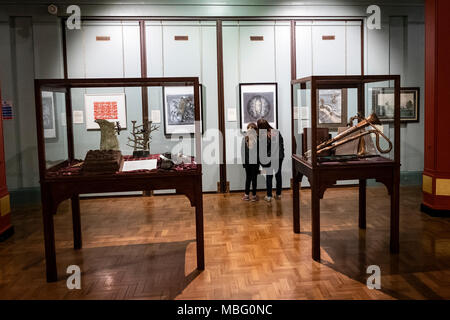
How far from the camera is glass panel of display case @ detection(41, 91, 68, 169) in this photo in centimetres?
466

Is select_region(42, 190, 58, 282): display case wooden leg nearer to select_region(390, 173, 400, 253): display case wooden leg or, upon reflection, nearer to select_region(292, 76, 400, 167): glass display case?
select_region(292, 76, 400, 167): glass display case

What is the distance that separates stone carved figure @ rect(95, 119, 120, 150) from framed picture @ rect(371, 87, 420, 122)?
613 centimetres

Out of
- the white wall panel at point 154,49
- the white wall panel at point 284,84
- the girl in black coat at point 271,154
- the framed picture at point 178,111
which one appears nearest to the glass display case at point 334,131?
the framed picture at point 178,111

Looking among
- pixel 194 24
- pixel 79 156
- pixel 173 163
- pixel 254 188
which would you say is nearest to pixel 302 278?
pixel 173 163

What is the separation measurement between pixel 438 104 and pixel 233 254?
4077mm

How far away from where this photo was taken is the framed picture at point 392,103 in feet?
30.4

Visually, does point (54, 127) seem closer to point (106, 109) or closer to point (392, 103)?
point (106, 109)

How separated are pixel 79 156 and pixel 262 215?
310cm

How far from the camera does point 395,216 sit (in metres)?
5.09

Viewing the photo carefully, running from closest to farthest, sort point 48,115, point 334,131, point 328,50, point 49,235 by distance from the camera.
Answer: point 49,235 < point 48,115 < point 334,131 < point 328,50

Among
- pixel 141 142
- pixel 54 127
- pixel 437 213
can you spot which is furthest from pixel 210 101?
pixel 437 213

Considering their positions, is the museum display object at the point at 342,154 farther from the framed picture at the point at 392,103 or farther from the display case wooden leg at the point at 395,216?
the framed picture at the point at 392,103

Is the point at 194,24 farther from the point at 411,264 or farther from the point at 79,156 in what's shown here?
the point at 411,264

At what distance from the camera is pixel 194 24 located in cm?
882
